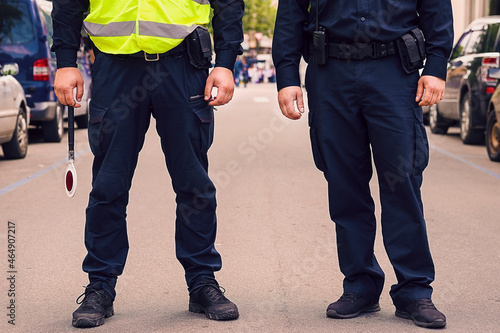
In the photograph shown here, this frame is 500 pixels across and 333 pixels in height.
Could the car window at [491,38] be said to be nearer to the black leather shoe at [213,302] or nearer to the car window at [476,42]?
the car window at [476,42]

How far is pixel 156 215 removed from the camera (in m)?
7.06

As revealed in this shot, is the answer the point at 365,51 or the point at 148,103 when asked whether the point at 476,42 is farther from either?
the point at 148,103

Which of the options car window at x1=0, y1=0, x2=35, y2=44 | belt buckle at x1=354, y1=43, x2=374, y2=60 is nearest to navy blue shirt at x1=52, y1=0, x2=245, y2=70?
belt buckle at x1=354, y1=43, x2=374, y2=60

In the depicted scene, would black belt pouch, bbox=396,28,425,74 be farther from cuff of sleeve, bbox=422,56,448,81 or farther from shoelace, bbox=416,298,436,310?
shoelace, bbox=416,298,436,310

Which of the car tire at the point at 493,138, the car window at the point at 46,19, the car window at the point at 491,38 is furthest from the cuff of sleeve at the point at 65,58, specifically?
the car window at the point at 491,38

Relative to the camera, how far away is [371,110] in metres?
4.02

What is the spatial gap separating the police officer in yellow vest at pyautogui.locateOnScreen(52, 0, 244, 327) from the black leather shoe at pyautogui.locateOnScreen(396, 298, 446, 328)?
79 centimetres

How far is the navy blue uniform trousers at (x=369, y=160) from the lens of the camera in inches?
158

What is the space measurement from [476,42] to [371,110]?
31.6 feet

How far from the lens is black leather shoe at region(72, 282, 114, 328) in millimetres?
3951

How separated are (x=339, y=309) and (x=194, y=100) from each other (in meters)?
1.13

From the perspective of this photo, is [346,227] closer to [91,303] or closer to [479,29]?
[91,303]

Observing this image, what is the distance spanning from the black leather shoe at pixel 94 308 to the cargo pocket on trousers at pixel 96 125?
609 millimetres

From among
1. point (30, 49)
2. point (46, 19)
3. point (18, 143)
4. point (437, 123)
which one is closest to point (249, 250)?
point (18, 143)
